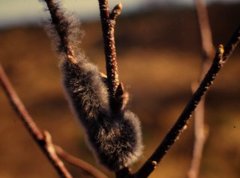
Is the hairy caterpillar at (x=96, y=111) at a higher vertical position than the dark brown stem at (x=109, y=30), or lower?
lower

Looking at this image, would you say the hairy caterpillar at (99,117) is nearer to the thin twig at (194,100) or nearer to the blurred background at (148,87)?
the thin twig at (194,100)

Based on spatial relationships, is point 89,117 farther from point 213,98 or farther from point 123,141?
point 213,98

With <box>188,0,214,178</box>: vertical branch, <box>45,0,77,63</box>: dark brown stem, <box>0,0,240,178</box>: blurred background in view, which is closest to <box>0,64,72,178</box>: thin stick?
<box>45,0,77,63</box>: dark brown stem

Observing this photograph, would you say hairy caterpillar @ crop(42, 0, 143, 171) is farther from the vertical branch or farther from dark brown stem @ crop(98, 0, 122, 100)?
the vertical branch

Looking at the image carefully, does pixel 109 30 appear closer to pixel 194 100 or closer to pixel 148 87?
pixel 194 100

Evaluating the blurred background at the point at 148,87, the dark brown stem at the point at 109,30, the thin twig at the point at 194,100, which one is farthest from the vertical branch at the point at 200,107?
the blurred background at the point at 148,87

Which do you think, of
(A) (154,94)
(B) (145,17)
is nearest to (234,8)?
(B) (145,17)
